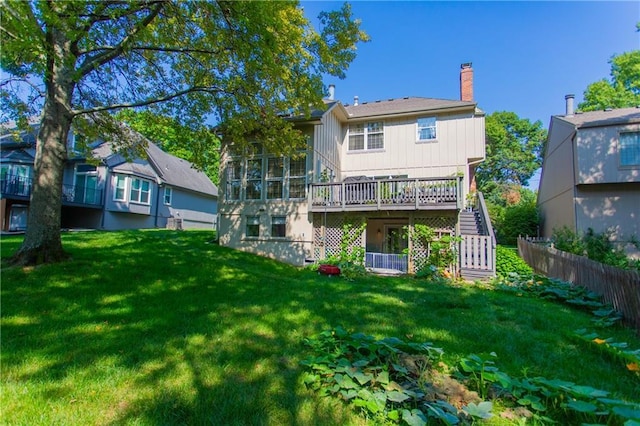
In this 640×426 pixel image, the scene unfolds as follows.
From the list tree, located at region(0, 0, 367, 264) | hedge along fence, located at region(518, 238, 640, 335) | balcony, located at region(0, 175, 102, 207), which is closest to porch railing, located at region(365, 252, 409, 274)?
hedge along fence, located at region(518, 238, 640, 335)

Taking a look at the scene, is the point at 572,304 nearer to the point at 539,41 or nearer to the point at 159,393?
the point at 159,393

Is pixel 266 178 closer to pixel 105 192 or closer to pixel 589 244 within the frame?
pixel 105 192

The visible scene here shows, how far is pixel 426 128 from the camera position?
15.4 metres

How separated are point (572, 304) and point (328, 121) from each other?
11.5 m

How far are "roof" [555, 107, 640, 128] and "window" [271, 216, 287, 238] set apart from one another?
14417 millimetres

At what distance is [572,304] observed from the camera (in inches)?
272

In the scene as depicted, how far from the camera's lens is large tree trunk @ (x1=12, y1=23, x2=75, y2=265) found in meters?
6.81

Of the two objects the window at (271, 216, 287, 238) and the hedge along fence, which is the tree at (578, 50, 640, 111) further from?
the window at (271, 216, 287, 238)

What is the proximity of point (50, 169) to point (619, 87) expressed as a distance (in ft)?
131

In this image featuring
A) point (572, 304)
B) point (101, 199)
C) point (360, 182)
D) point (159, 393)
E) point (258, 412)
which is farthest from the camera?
point (101, 199)

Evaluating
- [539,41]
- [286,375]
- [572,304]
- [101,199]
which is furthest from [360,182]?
[101,199]

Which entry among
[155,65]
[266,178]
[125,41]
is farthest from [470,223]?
[125,41]

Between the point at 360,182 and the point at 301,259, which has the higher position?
the point at 360,182

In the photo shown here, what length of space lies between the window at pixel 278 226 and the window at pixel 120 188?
14.1m
